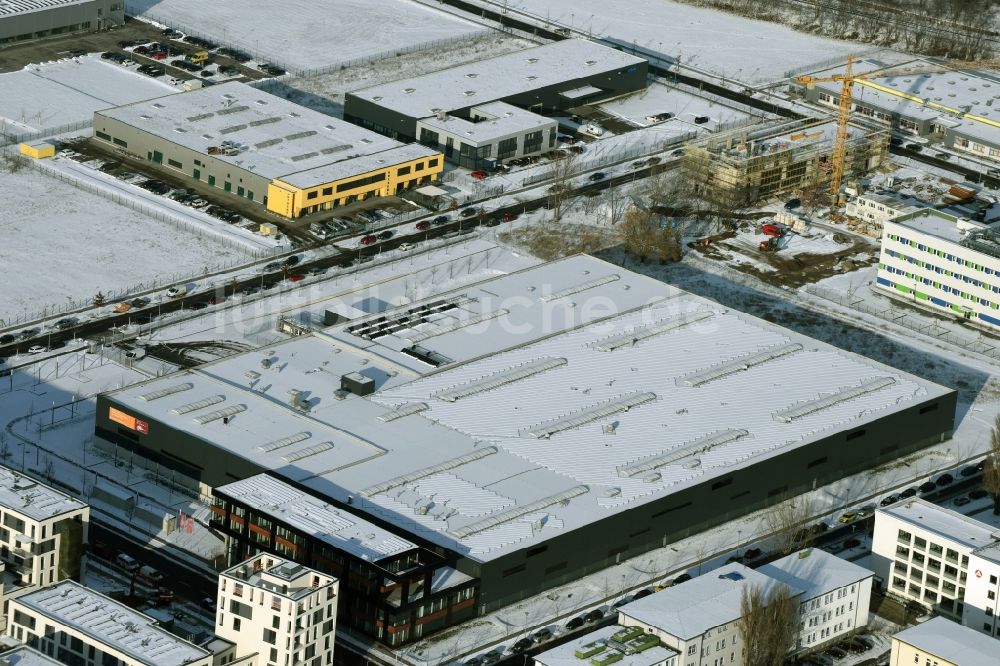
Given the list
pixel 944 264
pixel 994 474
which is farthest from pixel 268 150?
pixel 994 474

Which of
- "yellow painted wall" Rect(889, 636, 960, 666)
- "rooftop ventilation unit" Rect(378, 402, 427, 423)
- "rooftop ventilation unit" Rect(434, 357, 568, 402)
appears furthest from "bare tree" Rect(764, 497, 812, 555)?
"rooftop ventilation unit" Rect(378, 402, 427, 423)

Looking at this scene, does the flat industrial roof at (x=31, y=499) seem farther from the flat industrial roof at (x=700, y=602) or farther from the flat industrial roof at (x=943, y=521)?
the flat industrial roof at (x=943, y=521)

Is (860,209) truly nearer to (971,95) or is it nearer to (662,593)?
(971,95)

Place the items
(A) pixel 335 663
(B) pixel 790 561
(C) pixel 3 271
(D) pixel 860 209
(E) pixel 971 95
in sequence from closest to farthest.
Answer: (A) pixel 335 663, (B) pixel 790 561, (C) pixel 3 271, (D) pixel 860 209, (E) pixel 971 95

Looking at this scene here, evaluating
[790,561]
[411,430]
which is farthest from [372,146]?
[790,561]

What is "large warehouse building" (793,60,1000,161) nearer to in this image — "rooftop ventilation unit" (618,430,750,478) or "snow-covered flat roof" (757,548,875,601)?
"rooftop ventilation unit" (618,430,750,478)

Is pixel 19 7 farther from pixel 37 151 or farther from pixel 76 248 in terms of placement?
pixel 76 248

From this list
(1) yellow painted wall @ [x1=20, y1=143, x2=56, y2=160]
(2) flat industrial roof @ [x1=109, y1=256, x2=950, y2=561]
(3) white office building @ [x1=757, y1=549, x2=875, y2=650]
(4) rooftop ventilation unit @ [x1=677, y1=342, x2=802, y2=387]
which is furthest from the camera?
(1) yellow painted wall @ [x1=20, y1=143, x2=56, y2=160]
